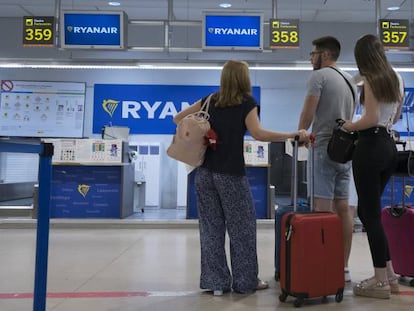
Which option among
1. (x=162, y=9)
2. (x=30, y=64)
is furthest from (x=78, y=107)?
(x=162, y=9)

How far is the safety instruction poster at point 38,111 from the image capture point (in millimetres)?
8977

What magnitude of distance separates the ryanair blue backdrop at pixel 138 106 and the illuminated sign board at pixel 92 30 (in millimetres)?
2721

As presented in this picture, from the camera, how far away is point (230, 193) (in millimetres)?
2453

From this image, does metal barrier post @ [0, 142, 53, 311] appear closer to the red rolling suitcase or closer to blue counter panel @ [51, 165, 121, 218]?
the red rolling suitcase

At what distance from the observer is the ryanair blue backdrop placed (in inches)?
355

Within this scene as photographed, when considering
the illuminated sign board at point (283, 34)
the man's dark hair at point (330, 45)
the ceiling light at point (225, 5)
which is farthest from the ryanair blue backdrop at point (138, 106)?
the man's dark hair at point (330, 45)

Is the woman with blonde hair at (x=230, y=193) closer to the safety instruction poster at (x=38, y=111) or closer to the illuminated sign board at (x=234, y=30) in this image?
the illuminated sign board at (x=234, y=30)

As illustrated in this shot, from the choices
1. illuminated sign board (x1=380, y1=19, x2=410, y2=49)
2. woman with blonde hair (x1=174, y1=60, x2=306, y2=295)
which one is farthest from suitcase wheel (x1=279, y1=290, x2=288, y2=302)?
illuminated sign board (x1=380, y1=19, x2=410, y2=49)

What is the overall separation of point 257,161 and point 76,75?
4815mm

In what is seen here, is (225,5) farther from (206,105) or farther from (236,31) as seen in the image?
(206,105)

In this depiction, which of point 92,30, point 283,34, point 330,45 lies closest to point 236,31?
point 283,34

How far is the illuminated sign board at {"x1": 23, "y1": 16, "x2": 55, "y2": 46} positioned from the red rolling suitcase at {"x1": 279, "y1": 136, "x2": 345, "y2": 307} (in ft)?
17.8

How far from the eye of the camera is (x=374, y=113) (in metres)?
2.37

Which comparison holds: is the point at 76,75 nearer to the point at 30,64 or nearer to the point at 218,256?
the point at 30,64
